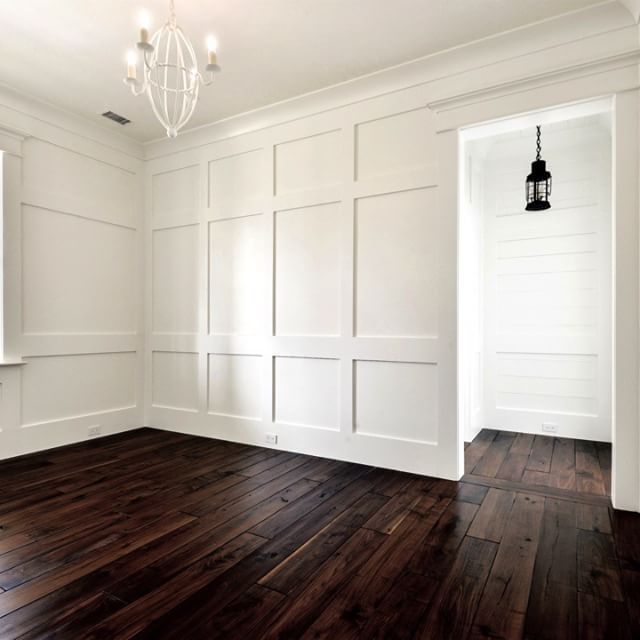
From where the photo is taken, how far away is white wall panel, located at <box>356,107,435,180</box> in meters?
3.19

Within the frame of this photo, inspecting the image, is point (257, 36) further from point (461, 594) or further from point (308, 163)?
point (461, 594)

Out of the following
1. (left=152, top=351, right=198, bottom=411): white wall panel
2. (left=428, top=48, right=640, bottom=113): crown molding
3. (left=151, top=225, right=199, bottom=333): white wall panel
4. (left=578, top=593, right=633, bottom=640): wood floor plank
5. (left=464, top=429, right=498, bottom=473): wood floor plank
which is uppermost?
(left=428, top=48, right=640, bottom=113): crown molding

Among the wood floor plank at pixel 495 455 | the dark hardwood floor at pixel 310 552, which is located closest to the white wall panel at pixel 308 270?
the dark hardwood floor at pixel 310 552

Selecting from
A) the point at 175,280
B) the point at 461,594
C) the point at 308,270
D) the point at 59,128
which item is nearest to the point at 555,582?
the point at 461,594

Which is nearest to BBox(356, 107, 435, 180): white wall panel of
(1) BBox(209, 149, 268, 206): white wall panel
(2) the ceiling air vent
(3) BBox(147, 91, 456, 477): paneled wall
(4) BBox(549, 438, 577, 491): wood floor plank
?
(3) BBox(147, 91, 456, 477): paneled wall

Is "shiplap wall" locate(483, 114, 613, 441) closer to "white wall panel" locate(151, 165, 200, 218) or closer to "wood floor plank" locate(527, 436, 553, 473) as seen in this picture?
"wood floor plank" locate(527, 436, 553, 473)

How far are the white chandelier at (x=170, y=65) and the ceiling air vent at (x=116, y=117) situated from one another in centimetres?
41

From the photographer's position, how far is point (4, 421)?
352cm

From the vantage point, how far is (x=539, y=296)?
4406mm

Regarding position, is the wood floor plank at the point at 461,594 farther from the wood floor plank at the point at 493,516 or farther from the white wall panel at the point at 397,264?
the white wall panel at the point at 397,264

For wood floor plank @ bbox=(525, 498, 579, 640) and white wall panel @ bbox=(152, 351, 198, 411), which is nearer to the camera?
wood floor plank @ bbox=(525, 498, 579, 640)

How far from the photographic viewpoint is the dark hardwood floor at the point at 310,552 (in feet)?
5.23

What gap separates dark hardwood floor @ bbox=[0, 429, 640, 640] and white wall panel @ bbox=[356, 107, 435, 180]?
7.49 ft

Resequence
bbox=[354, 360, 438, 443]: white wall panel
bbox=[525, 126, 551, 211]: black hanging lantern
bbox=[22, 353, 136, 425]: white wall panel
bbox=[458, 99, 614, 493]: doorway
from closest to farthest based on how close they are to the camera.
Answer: bbox=[354, 360, 438, 443]: white wall panel → bbox=[22, 353, 136, 425]: white wall panel → bbox=[525, 126, 551, 211]: black hanging lantern → bbox=[458, 99, 614, 493]: doorway
